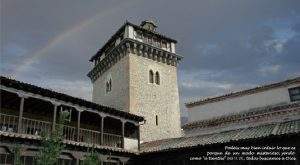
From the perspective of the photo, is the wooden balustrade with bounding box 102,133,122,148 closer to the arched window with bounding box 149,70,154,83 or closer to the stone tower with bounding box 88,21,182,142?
the stone tower with bounding box 88,21,182,142

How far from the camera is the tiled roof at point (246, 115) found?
957 inches

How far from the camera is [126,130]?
27.3m

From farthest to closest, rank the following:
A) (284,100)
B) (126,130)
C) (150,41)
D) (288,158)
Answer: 1. (150,41)
2. (126,130)
3. (284,100)
4. (288,158)

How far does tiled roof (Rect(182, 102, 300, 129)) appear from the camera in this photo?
2430 centimetres

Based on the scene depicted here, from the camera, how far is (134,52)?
3002 centimetres

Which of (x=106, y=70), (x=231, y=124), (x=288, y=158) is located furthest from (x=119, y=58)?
(x=288, y=158)

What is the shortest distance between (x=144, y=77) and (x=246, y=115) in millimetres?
9305

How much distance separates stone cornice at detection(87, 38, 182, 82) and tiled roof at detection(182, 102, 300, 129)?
6.72 meters

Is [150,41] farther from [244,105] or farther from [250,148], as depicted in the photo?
[250,148]

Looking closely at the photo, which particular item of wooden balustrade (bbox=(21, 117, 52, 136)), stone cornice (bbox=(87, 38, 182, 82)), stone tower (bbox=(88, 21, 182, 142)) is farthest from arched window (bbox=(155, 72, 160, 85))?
wooden balustrade (bbox=(21, 117, 52, 136))

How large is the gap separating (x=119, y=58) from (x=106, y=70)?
3.09 m

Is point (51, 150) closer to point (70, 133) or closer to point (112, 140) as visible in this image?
point (70, 133)

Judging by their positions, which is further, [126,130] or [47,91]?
[126,130]

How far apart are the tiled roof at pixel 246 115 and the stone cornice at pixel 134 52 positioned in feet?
22.0
